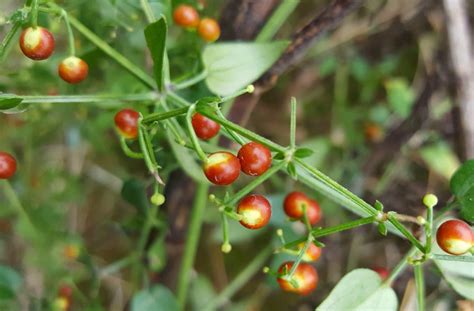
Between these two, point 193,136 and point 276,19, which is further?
point 276,19

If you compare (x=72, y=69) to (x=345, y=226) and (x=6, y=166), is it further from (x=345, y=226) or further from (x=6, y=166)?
(x=345, y=226)

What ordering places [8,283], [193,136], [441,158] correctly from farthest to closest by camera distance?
[441,158] < [8,283] < [193,136]

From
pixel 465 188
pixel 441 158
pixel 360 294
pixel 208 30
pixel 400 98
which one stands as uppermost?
pixel 400 98

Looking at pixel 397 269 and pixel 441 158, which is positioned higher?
pixel 441 158

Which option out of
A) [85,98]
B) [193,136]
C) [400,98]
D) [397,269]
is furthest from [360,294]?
[400,98]

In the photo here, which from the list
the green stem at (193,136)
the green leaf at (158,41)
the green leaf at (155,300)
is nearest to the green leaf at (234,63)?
the green leaf at (158,41)

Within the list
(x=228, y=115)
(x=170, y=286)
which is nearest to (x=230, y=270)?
(x=170, y=286)

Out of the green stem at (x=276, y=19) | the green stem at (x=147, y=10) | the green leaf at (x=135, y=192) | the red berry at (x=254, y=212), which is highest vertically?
the green stem at (x=276, y=19)

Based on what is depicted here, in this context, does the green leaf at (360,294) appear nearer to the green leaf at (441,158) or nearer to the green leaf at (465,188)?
the green leaf at (465,188)
